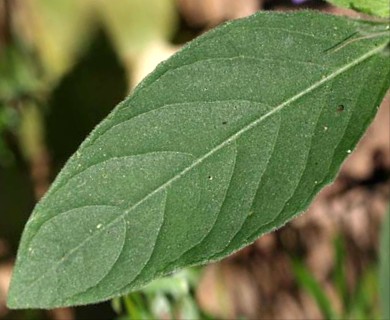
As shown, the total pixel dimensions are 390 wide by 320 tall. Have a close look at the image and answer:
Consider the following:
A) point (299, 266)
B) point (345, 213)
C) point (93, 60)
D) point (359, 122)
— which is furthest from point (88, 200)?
point (345, 213)

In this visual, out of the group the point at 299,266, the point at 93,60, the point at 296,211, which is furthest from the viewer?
the point at 93,60

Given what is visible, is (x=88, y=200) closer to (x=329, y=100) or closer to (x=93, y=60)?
(x=329, y=100)

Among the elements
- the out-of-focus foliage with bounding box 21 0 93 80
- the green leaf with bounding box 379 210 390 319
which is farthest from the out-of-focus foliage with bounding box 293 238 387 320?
the out-of-focus foliage with bounding box 21 0 93 80

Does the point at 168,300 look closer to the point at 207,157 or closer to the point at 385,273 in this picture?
the point at 385,273

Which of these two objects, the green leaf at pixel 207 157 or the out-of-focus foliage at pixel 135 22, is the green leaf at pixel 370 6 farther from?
the out-of-focus foliage at pixel 135 22

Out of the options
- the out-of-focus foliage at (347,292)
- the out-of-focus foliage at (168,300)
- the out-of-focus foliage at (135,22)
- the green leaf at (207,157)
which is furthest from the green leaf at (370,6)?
the out-of-focus foliage at (135,22)

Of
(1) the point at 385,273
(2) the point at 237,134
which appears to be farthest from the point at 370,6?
(1) the point at 385,273
